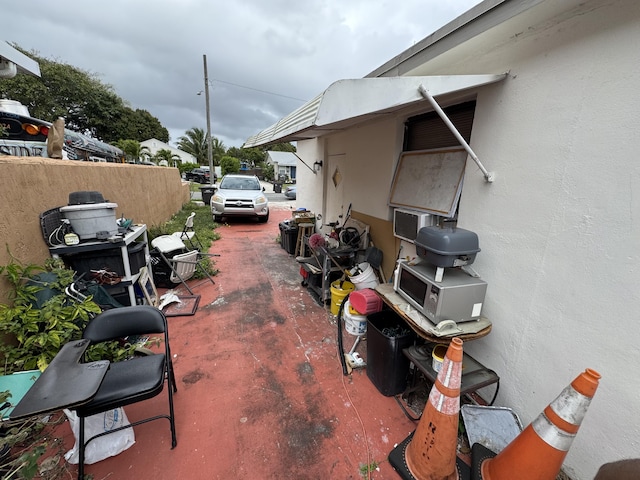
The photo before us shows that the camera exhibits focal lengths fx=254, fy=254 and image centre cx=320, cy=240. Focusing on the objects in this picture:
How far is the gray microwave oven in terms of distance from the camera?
192 cm

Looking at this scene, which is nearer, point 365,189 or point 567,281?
point 567,281

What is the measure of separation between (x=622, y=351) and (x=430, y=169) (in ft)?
6.88

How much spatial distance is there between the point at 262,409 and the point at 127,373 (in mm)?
1106

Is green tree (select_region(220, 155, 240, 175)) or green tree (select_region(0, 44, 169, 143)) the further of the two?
green tree (select_region(220, 155, 240, 175))

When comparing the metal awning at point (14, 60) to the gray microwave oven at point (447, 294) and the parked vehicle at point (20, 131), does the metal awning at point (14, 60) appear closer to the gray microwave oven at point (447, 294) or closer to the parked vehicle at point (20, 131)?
the parked vehicle at point (20, 131)

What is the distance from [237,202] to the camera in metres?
8.83

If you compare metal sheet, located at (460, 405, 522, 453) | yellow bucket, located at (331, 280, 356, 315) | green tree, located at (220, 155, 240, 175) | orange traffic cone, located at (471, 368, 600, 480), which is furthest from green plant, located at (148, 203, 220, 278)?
green tree, located at (220, 155, 240, 175)

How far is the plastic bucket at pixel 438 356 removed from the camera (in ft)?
6.54

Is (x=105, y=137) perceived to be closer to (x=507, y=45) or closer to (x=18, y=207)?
(x=18, y=207)

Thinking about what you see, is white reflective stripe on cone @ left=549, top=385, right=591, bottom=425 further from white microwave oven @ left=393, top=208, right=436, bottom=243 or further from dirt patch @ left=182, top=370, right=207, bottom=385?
dirt patch @ left=182, top=370, right=207, bottom=385

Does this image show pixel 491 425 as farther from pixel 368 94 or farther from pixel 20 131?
pixel 20 131

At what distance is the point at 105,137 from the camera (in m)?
26.9

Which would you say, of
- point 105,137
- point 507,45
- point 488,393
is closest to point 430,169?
point 507,45

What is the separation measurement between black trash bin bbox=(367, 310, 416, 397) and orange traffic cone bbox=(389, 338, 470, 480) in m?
0.60
